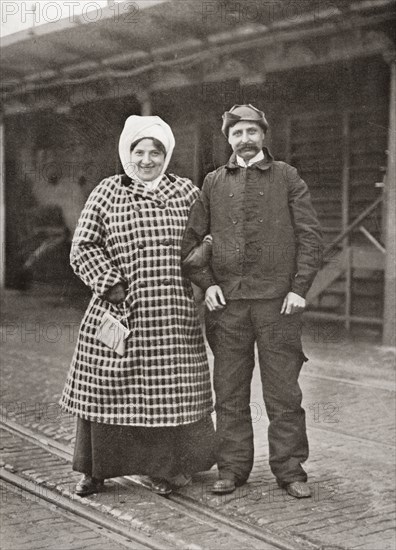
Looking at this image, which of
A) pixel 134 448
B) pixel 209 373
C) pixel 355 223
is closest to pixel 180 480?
pixel 134 448

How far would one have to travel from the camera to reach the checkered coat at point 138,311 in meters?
4.19

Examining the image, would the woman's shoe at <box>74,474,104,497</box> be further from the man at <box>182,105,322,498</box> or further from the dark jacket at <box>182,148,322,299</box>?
the dark jacket at <box>182,148,322,299</box>

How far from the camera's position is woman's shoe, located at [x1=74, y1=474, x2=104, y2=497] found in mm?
4328

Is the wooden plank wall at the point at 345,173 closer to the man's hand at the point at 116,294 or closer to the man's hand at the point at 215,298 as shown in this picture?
the man's hand at the point at 215,298

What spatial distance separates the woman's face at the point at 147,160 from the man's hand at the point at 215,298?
650mm

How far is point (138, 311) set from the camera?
4.22 meters

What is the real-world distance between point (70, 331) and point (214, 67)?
3.81 meters

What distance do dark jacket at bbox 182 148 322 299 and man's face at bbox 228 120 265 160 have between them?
7 centimetres

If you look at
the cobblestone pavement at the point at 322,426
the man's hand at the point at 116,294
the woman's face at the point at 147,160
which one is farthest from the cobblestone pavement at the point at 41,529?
the woman's face at the point at 147,160

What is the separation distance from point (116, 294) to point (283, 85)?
7.03 m

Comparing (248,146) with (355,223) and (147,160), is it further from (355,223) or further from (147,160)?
(355,223)

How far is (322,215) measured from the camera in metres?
10.9

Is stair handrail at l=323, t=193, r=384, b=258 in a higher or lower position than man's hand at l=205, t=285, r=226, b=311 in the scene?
higher

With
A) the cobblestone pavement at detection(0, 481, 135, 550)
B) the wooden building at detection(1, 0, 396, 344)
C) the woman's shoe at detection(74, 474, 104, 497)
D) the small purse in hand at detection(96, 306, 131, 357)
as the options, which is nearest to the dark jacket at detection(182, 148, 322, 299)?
the small purse in hand at detection(96, 306, 131, 357)
